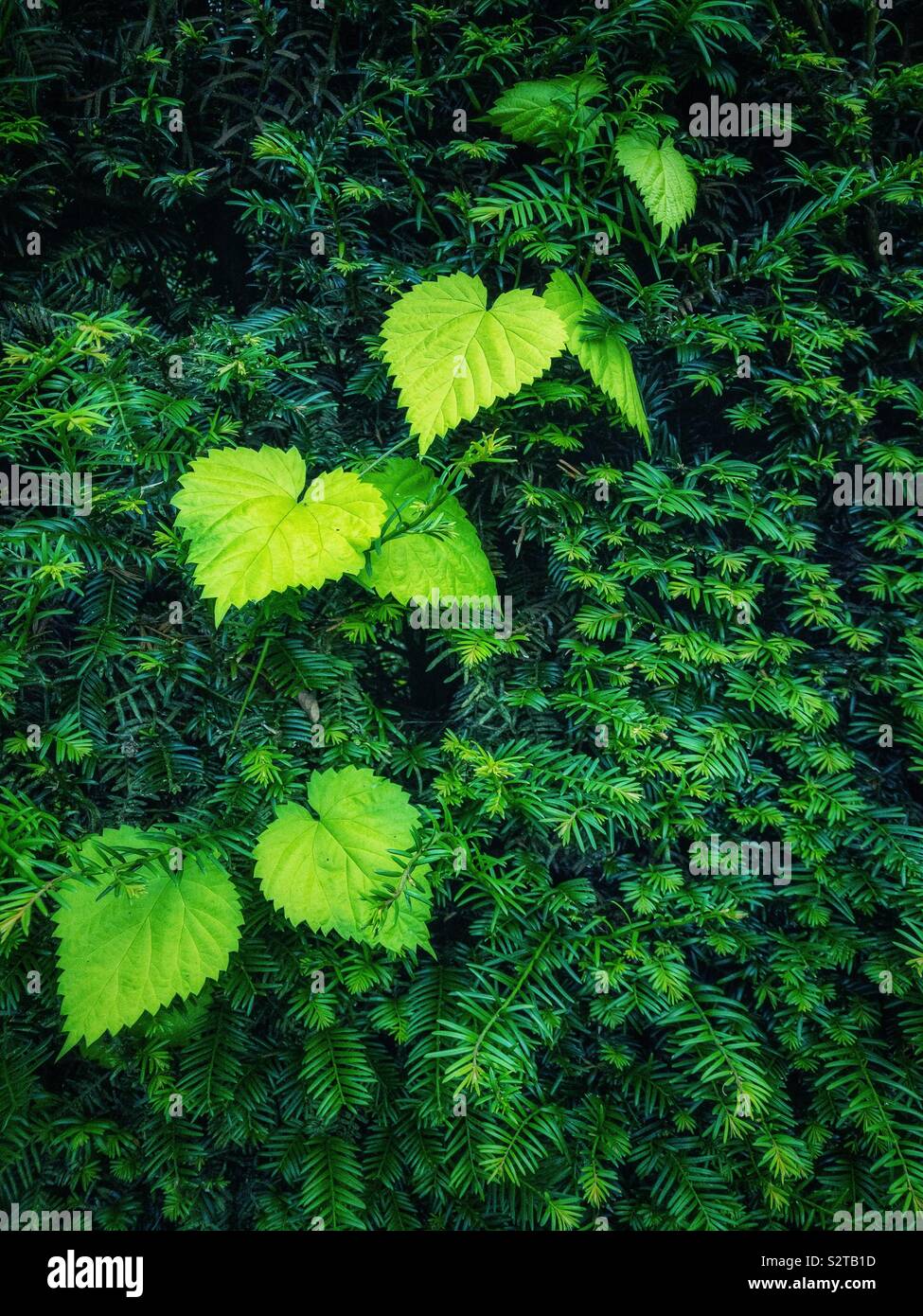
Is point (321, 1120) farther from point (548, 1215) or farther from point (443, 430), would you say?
point (443, 430)

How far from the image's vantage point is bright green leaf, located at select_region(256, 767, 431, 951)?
100 cm

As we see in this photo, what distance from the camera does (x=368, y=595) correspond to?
111 centimetres

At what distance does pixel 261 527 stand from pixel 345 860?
0.42m

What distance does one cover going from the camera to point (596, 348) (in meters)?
1.07

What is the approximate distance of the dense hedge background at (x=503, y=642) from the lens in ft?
3.47

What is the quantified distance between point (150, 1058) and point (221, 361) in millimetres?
883
